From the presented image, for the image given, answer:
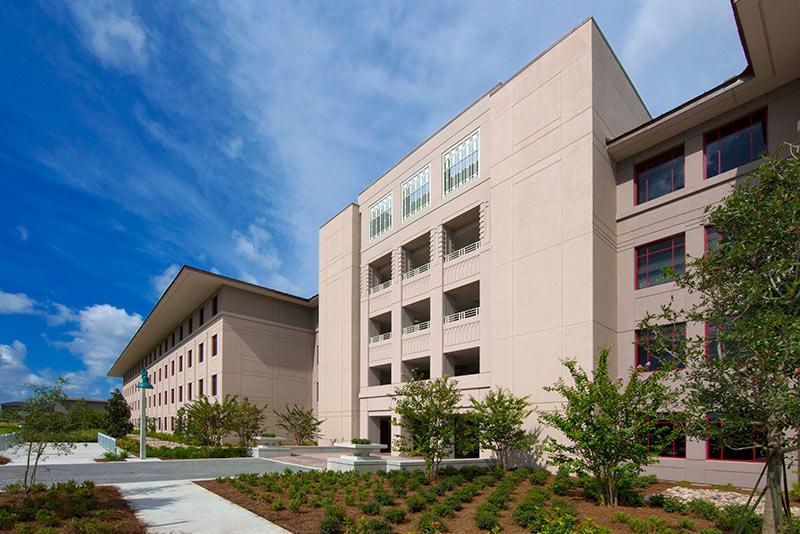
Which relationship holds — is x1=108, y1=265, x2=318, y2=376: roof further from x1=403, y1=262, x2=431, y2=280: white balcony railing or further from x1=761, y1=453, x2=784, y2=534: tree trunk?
x1=761, y1=453, x2=784, y2=534: tree trunk

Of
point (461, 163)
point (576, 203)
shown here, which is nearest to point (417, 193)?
point (461, 163)

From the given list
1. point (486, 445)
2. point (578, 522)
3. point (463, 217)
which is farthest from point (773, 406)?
point (463, 217)

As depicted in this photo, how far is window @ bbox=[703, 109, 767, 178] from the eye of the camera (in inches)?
747

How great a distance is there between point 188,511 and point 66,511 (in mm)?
2588

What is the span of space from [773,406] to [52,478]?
70.4 feet

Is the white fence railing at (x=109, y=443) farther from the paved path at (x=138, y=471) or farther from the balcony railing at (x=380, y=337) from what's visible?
the balcony railing at (x=380, y=337)

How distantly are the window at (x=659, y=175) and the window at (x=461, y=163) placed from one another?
25.8ft

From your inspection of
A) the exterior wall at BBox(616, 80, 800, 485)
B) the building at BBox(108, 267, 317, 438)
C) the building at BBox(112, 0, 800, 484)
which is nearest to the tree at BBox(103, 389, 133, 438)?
the building at BBox(108, 267, 317, 438)

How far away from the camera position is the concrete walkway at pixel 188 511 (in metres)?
11.4

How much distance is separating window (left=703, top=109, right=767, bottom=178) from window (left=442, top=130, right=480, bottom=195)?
10.5m

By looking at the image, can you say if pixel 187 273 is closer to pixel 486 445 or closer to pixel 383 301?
pixel 383 301

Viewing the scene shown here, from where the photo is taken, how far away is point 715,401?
9883mm

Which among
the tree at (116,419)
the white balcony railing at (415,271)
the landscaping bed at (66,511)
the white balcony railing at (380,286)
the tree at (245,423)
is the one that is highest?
the white balcony railing at (415,271)

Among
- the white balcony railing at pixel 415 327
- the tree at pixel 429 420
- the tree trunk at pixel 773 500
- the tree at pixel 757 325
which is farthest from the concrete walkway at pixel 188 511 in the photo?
the white balcony railing at pixel 415 327
